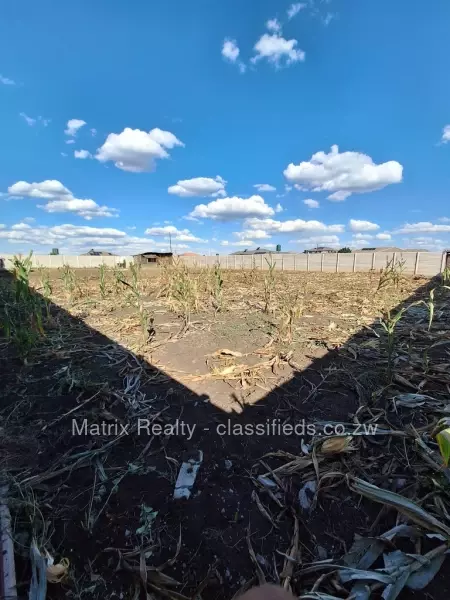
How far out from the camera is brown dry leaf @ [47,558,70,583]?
1170mm

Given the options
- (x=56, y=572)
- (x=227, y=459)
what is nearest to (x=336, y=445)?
(x=227, y=459)

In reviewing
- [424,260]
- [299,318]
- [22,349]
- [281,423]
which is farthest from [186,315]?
[424,260]

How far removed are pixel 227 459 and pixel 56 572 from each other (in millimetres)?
886

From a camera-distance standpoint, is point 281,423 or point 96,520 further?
point 281,423

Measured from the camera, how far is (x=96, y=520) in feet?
4.64

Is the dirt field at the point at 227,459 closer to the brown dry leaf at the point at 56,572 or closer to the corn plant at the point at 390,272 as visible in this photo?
the brown dry leaf at the point at 56,572

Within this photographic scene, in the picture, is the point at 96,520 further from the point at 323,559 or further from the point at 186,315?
the point at 186,315

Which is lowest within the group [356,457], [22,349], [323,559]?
[323,559]

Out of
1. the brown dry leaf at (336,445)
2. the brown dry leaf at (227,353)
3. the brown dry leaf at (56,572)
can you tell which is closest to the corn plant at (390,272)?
the brown dry leaf at (227,353)

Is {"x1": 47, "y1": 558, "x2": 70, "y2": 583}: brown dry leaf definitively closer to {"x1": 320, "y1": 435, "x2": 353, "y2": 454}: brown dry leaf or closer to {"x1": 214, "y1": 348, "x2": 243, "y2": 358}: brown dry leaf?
{"x1": 320, "y1": 435, "x2": 353, "y2": 454}: brown dry leaf

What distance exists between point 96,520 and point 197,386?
1.16 meters

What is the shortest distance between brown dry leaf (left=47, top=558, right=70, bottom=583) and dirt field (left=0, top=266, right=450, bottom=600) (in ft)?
0.06

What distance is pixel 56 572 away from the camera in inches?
46.3

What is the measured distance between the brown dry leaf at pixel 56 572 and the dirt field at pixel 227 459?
0.06 ft
